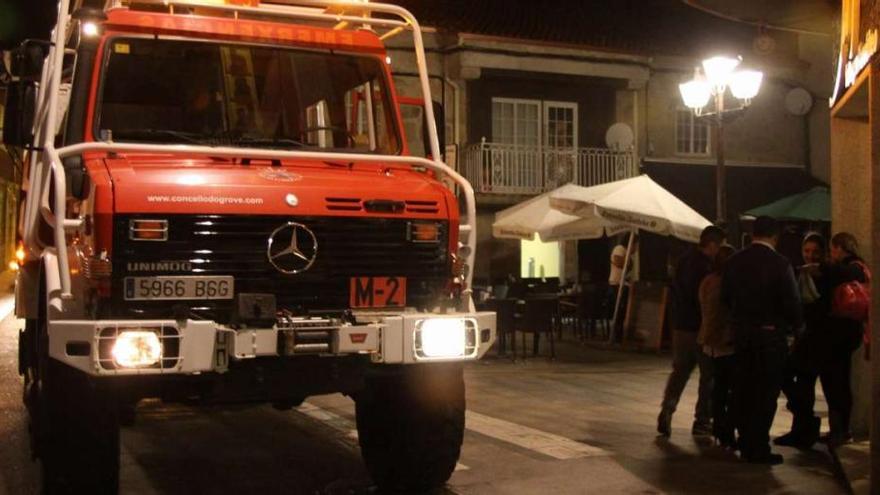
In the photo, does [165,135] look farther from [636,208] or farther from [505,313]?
[636,208]

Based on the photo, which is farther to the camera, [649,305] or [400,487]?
[649,305]

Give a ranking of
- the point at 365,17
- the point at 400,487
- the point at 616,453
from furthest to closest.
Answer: the point at 616,453 → the point at 365,17 → the point at 400,487

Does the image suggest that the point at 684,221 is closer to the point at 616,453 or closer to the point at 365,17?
the point at 616,453

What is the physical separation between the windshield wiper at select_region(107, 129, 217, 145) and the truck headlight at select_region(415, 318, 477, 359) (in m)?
1.81

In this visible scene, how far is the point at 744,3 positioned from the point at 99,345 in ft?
23.8

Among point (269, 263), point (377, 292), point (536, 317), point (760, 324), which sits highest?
point (269, 263)

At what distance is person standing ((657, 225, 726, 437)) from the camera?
8.99 m

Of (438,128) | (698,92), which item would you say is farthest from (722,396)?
(698,92)

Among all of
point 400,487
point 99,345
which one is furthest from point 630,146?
point 99,345

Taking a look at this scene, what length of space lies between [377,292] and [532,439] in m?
3.18

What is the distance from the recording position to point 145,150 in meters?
6.13

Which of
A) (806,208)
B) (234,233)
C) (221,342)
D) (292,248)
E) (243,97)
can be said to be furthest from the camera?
(806,208)

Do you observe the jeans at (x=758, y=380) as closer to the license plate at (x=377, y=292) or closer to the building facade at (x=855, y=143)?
the building facade at (x=855, y=143)

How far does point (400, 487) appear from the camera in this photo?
7.11 m
